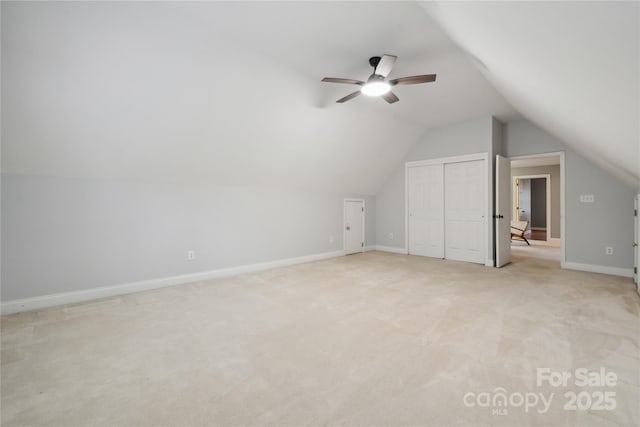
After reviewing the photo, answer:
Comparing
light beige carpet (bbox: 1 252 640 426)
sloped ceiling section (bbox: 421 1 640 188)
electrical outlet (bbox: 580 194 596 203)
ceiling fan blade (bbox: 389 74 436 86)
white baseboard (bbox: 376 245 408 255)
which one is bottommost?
light beige carpet (bbox: 1 252 640 426)

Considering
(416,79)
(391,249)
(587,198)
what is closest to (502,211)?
(587,198)

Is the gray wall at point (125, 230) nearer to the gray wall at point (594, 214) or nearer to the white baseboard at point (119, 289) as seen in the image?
the white baseboard at point (119, 289)

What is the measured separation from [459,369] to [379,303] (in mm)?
1251

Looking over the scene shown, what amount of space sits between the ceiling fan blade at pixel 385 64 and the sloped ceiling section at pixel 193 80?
0.88ft

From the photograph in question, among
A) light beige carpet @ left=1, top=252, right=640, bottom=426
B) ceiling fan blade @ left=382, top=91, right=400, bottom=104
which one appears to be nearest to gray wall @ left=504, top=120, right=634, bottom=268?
light beige carpet @ left=1, top=252, right=640, bottom=426

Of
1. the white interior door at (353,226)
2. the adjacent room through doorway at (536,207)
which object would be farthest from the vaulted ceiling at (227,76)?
the adjacent room through doorway at (536,207)

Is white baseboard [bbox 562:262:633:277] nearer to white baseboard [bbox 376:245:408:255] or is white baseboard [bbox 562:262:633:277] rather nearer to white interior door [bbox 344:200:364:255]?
white baseboard [bbox 376:245:408:255]

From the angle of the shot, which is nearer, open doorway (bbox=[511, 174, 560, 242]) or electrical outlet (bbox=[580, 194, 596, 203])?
electrical outlet (bbox=[580, 194, 596, 203])

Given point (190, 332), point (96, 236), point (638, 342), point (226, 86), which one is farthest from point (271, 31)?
point (638, 342)

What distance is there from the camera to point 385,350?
2.01 metres

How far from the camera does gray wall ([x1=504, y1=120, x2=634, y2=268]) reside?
4156 mm

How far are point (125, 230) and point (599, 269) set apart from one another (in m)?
7.17

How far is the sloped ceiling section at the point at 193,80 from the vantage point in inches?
86.7

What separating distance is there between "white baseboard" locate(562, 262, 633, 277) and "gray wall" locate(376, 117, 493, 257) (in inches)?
48.9
